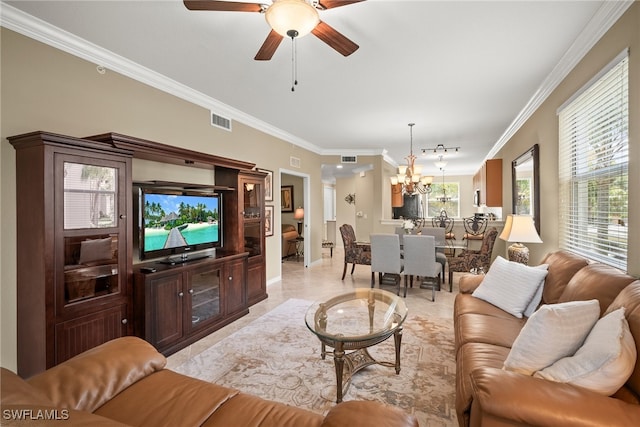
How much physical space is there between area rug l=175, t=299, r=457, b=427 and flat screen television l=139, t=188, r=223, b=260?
1096 mm

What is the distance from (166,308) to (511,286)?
121 inches

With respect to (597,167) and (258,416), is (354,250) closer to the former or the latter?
(597,167)

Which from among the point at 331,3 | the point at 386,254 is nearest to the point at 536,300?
the point at 386,254

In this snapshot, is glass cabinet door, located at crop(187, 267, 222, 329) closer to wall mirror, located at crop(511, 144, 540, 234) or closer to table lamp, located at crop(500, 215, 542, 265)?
table lamp, located at crop(500, 215, 542, 265)

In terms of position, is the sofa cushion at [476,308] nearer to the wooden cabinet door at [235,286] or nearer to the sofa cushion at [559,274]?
the sofa cushion at [559,274]

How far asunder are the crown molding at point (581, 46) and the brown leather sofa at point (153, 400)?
9.46ft

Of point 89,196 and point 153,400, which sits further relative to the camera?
point 89,196

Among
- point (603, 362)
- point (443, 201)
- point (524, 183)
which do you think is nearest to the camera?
point (603, 362)

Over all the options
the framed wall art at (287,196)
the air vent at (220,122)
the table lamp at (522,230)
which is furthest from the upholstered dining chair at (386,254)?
the framed wall art at (287,196)

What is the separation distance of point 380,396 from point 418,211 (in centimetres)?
965

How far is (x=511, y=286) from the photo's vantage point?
2.56 meters

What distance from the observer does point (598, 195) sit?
244cm

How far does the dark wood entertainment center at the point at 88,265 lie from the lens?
2064mm

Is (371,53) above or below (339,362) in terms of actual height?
above
